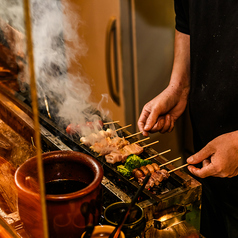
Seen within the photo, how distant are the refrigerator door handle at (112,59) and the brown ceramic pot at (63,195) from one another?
3018 millimetres

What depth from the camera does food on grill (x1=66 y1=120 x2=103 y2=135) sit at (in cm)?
275

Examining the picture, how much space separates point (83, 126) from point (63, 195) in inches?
59.8

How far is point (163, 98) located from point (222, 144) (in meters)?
0.81

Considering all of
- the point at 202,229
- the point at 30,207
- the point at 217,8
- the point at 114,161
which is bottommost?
the point at 202,229

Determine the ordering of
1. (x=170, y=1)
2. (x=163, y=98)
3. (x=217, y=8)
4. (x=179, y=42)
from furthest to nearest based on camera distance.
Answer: (x=170, y=1), (x=179, y=42), (x=163, y=98), (x=217, y=8)

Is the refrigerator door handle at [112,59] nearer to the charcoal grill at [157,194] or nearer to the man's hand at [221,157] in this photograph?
the charcoal grill at [157,194]

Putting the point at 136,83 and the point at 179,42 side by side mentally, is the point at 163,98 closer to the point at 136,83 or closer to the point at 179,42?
the point at 179,42

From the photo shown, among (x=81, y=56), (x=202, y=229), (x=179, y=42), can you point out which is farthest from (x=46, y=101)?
(x=81, y=56)

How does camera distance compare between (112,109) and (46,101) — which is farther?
(112,109)

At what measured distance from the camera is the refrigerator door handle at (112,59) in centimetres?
436

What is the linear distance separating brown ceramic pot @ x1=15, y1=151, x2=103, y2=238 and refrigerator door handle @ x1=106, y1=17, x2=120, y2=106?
3.02m

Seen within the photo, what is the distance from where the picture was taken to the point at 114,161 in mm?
2367

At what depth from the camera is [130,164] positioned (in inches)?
90.7

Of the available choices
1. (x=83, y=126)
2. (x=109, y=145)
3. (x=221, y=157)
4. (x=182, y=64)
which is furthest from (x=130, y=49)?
(x=221, y=157)
